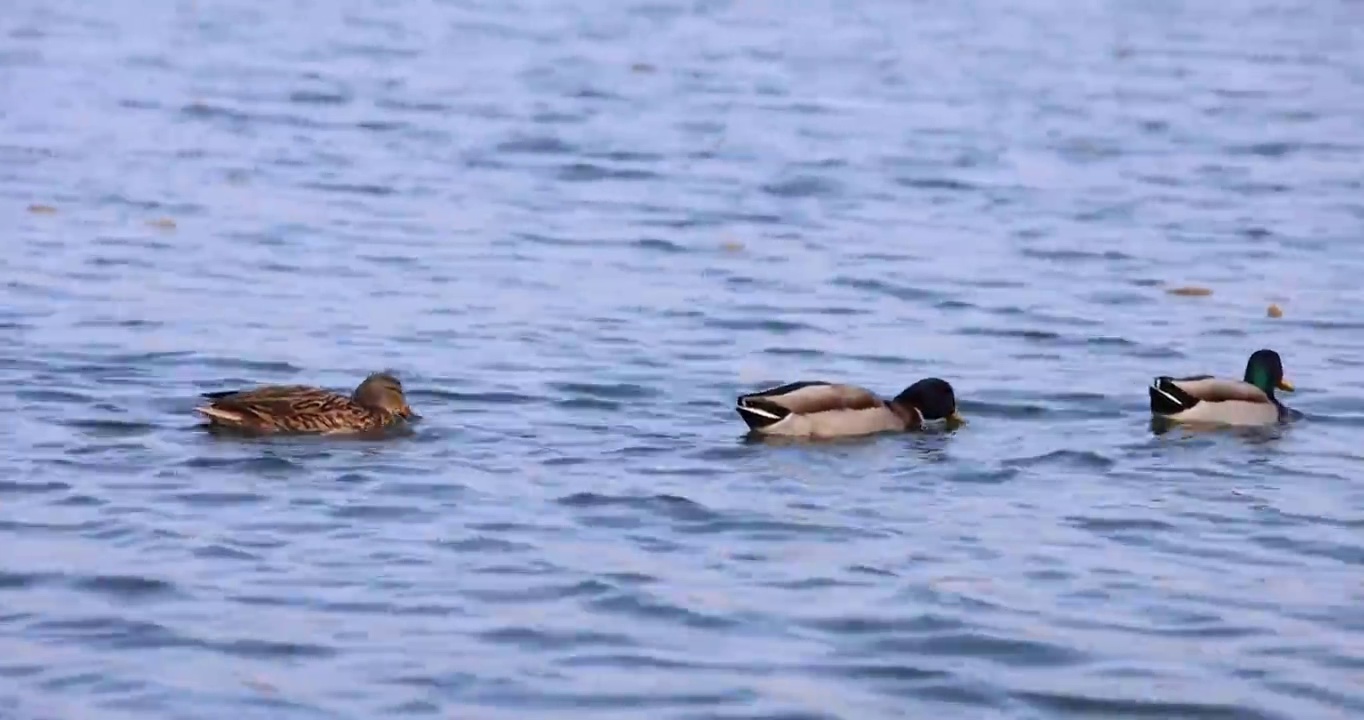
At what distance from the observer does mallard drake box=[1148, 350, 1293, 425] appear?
1445 centimetres

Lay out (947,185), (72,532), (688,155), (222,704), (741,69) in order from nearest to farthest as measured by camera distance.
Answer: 1. (222,704)
2. (72,532)
3. (947,185)
4. (688,155)
5. (741,69)

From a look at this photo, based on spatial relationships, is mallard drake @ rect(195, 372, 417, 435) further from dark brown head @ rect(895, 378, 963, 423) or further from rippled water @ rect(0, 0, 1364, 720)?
dark brown head @ rect(895, 378, 963, 423)

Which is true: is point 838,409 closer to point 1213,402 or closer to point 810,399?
point 810,399

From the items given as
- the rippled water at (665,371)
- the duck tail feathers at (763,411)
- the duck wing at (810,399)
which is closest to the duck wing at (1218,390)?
the rippled water at (665,371)

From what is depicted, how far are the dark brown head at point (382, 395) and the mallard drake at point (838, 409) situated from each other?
5.35 feet

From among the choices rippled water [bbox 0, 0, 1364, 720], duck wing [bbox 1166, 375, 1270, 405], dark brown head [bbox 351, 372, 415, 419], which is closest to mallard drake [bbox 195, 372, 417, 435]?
dark brown head [bbox 351, 372, 415, 419]

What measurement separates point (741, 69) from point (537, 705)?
2180 centimetres

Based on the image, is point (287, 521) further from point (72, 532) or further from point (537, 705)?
point (537, 705)

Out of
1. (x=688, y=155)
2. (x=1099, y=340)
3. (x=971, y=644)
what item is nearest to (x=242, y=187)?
(x=688, y=155)

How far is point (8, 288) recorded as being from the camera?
56.1 ft

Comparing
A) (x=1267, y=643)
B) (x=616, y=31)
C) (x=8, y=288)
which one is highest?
(x=616, y=31)

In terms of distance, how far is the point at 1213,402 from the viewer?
47.9ft

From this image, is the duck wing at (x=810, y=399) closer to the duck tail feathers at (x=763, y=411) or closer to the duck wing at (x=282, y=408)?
the duck tail feathers at (x=763, y=411)

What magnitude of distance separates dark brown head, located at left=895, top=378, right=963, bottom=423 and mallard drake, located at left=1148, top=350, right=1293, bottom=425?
1.04 m
